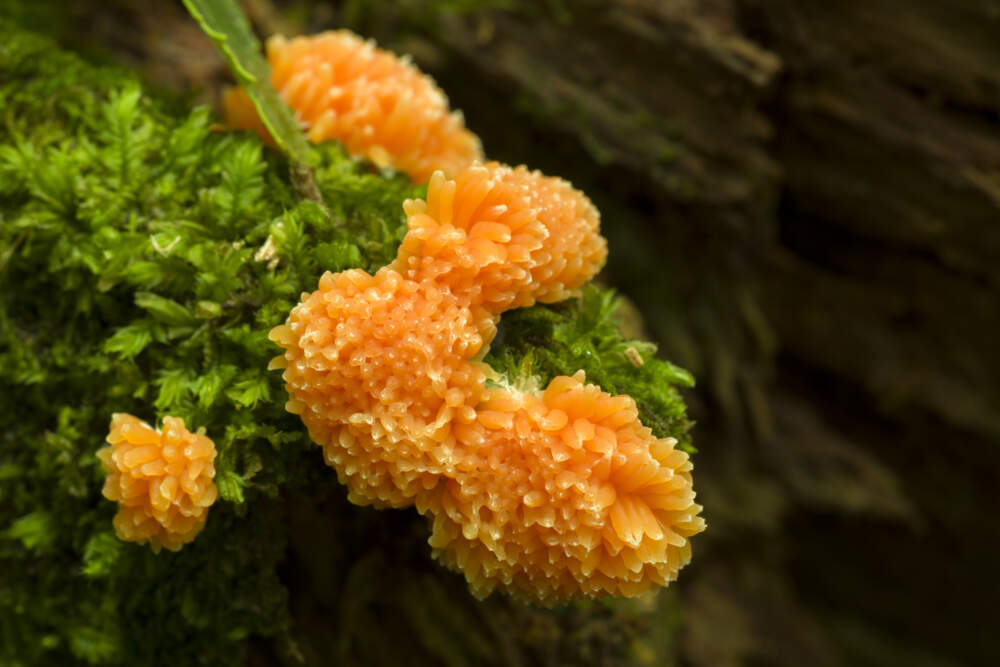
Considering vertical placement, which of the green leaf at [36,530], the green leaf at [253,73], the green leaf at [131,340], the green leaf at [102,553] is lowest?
the green leaf at [36,530]

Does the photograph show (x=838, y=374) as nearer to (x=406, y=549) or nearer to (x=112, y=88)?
(x=406, y=549)

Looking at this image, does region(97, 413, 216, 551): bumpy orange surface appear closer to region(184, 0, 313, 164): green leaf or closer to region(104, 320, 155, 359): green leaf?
region(104, 320, 155, 359): green leaf

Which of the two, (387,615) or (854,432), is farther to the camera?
(854,432)

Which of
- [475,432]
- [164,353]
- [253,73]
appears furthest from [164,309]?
[475,432]

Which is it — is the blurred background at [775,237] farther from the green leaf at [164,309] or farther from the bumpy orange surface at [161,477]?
the green leaf at [164,309]

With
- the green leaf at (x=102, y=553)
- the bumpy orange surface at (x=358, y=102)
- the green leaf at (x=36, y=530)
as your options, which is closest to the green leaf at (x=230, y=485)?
the green leaf at (x=102, y=553)

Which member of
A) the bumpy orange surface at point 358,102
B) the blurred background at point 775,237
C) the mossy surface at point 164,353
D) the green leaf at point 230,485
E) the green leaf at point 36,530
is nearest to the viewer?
the green leaf at point 230,485

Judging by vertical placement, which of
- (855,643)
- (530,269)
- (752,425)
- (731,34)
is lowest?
(855,643)

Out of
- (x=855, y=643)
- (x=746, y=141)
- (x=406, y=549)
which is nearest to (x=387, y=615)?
(x=406, y=549)

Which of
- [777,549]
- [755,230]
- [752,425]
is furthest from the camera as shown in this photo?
[777,549]
